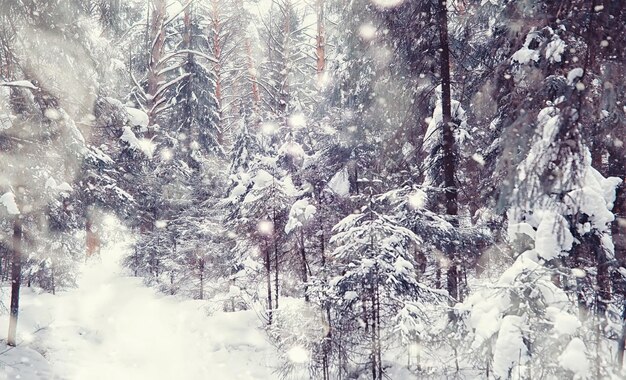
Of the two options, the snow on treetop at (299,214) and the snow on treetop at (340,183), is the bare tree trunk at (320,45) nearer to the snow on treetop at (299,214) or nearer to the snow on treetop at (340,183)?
the snow on treetop at (340,183)

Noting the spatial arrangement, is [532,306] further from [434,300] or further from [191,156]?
[191,156]

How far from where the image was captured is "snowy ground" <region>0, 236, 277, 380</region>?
9102 millimetres

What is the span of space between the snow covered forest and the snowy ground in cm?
7

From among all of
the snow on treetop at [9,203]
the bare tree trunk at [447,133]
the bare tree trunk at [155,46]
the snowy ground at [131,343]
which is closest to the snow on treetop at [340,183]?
the bare tree trunk at [447,133]

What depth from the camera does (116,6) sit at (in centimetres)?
803

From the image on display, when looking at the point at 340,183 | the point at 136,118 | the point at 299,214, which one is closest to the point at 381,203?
the point at 299,214

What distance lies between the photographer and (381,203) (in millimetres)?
8617

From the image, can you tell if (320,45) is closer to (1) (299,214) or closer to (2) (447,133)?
(1) (299,214)

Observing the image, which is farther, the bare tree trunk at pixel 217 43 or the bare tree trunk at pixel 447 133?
the bare tree trunk at pixel 217 43

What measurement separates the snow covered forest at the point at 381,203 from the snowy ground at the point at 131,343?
0.07m

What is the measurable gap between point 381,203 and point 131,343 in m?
8.17

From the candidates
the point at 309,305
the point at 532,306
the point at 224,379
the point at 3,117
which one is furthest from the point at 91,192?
the point at 532,306

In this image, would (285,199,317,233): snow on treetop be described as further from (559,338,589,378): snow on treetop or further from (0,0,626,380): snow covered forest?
(559,338,589,378): snow on treetop

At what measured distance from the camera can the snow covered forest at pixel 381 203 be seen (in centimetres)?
447
